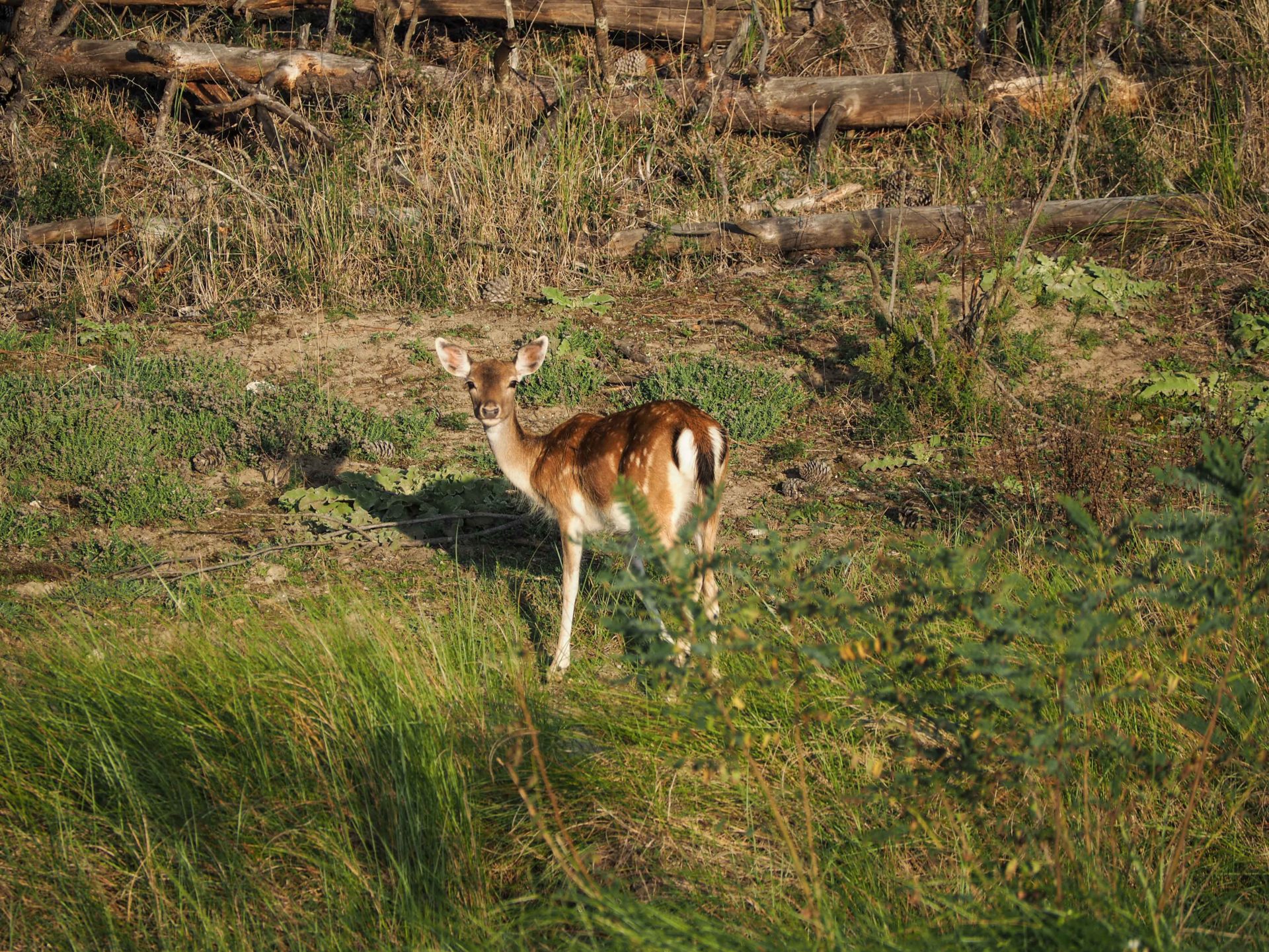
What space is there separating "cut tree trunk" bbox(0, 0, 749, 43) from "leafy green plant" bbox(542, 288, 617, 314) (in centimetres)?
366

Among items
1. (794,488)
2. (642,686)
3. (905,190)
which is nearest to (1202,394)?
(794,488)

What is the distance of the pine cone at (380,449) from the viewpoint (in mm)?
7965

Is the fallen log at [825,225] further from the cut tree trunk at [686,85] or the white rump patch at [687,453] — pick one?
the white rump patch at [687,453]

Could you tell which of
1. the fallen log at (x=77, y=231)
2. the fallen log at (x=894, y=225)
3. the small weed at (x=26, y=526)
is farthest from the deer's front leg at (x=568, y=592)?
the fallen log at (x=77, y=231)

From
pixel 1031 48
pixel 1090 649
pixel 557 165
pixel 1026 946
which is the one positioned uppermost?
pixel 1031 48

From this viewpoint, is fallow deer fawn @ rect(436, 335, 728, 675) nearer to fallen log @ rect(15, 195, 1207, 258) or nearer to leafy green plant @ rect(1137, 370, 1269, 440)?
leafy green plant @ rect(1137, 370, 1269, 440)

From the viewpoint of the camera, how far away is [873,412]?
8164mm

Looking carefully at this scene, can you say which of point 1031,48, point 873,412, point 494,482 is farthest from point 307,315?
point 1031,48

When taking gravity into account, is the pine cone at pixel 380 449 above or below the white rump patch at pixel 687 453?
below

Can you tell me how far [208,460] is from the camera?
790 cm

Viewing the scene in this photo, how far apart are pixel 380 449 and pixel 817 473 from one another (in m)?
2.66

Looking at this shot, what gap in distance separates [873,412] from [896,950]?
5.34m

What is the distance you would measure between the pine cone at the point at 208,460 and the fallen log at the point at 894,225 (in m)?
3.67

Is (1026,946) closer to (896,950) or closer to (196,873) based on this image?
(896,950)
